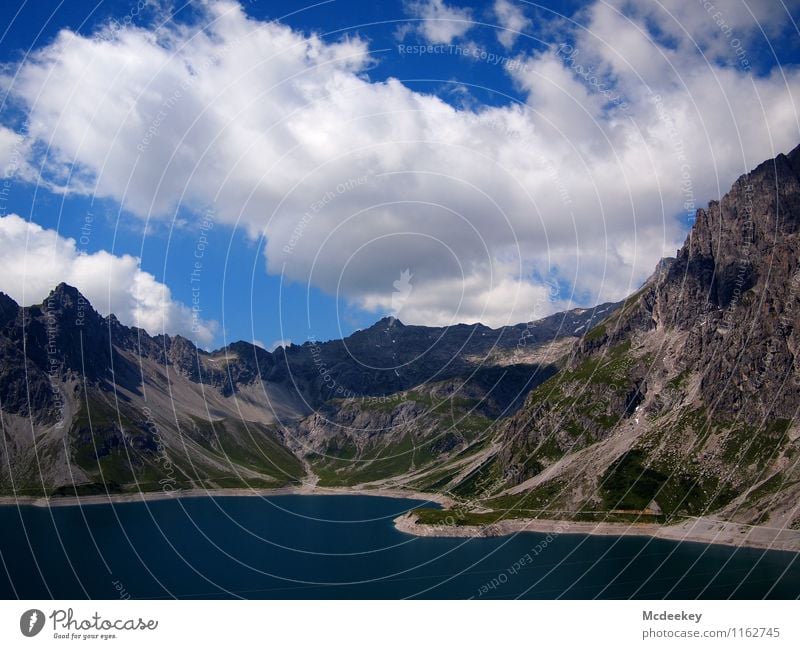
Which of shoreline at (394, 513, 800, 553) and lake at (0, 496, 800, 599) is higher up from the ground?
lake at (0, 496, 800, 599)

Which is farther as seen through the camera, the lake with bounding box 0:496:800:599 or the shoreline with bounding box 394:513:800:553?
the shoreline with bounding box 394:513:800:553

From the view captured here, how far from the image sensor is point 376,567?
141 m

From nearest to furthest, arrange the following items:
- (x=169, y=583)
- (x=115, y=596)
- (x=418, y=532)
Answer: (x=115, y=596), (x=169, y=583), (x=418, y=532)

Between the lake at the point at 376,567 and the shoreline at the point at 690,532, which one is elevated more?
the lake at the point at 376,567

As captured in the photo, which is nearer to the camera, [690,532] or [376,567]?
[376,567]

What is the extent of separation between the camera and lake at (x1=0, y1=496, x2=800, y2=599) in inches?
4328

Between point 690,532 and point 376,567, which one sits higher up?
point 376,567

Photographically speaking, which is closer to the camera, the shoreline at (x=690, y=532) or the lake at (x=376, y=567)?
the lake at (x=376, y=567)

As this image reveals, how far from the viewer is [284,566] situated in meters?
140

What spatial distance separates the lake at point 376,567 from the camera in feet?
361

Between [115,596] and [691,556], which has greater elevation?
[115,596]
